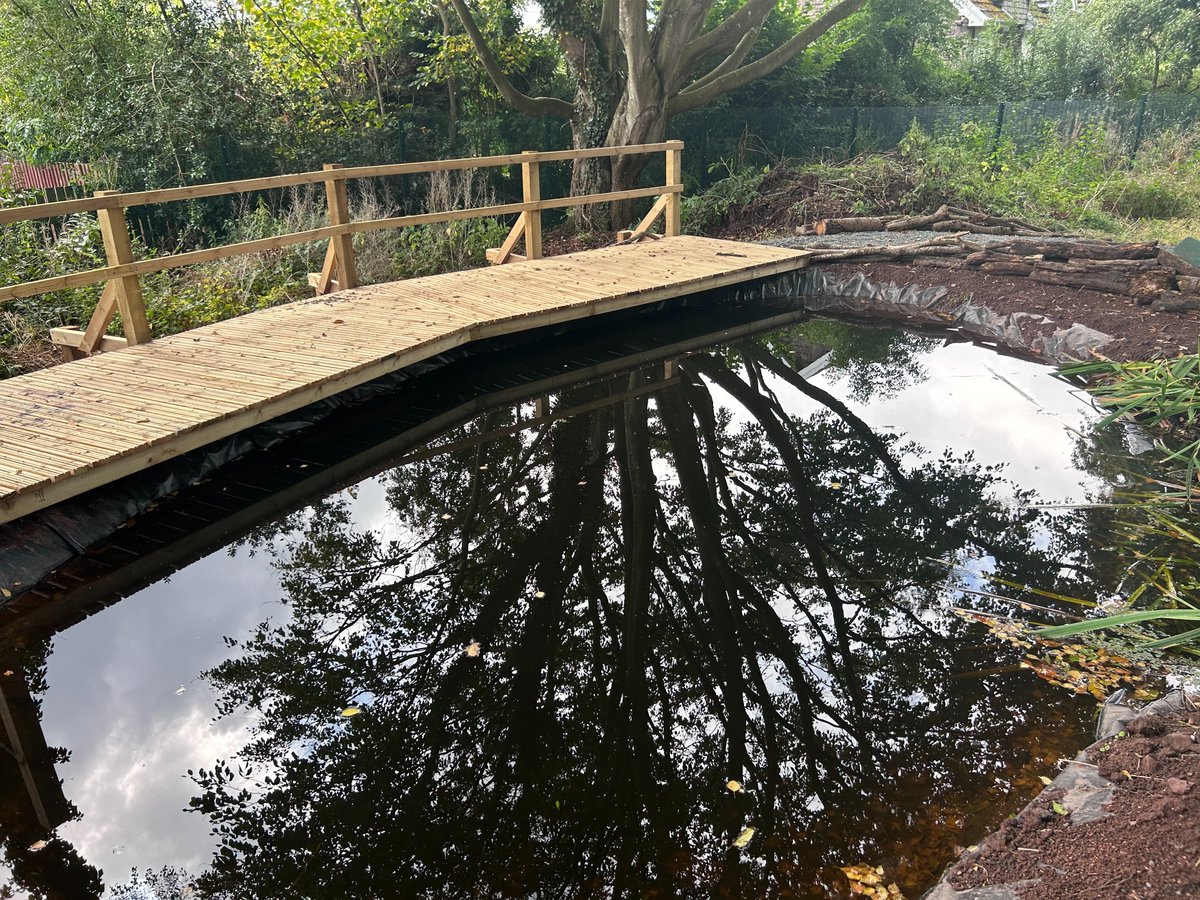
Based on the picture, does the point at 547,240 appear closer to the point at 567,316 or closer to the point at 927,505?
the point at 567,316

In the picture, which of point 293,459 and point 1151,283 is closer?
point 293,459

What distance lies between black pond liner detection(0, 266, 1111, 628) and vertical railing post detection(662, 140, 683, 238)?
161 centimetres

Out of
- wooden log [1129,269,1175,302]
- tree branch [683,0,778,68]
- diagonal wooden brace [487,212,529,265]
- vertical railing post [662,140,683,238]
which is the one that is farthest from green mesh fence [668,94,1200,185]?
wooden log [1129,269,1175,302]

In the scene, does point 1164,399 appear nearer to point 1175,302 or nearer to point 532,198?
point 1175,302

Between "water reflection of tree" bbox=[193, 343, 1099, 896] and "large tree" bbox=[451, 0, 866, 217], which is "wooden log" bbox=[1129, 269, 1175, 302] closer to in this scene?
"water reflection of tree" bbox=[193, 343, 1099, 896]

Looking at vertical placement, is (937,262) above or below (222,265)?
below

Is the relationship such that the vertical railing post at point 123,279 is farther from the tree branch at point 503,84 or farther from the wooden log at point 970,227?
the wooden log at point 970,227

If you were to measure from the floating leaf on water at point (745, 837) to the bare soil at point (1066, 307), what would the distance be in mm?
6140

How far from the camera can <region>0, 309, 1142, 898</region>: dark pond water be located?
9.87ft

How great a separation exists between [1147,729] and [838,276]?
8.39 metres

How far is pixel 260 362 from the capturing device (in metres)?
6.25

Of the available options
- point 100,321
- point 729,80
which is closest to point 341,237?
point 100,321

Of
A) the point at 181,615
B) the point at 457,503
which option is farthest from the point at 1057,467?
the point at 181,615

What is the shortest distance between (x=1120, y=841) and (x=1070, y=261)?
844cm
